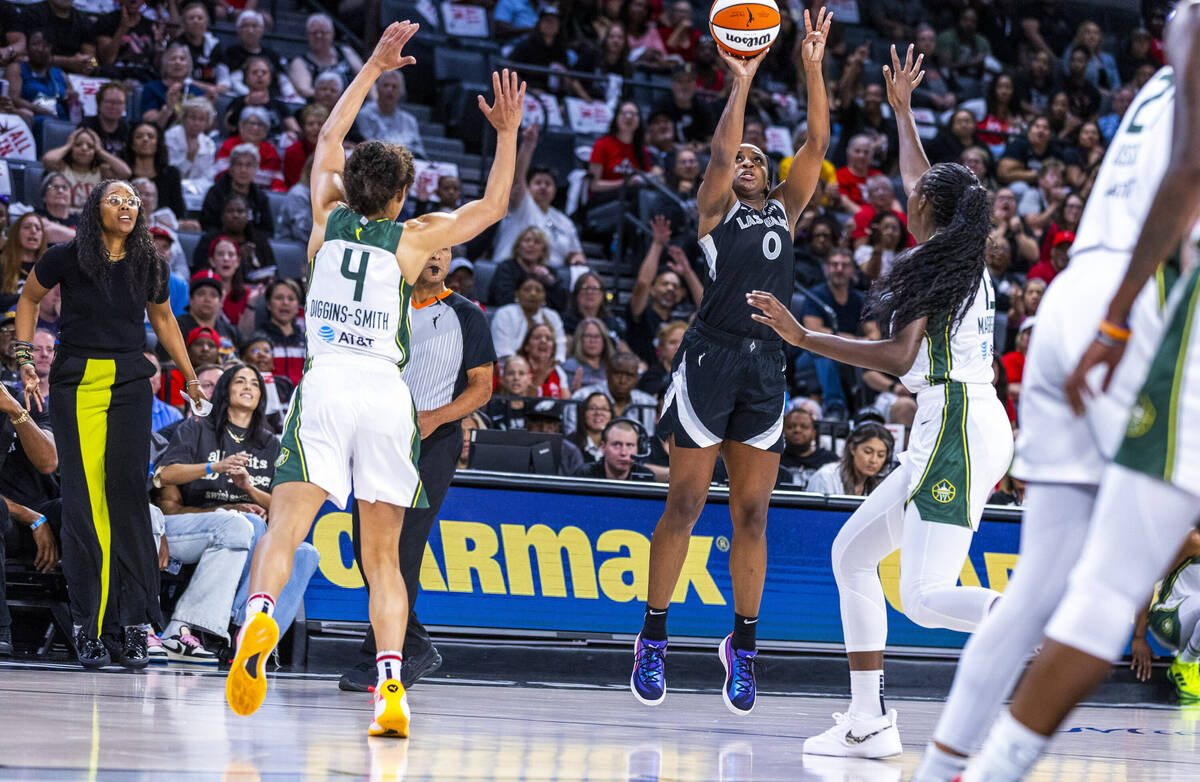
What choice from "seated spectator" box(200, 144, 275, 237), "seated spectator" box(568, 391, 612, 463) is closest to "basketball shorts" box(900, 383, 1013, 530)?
"seated spectator" box(568, 391, 612, 463)

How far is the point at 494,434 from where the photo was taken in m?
8.44

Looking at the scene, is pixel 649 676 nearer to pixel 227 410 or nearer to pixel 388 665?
pixel 388 665

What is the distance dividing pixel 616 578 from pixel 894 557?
1.72 metres

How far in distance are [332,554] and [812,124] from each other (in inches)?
139

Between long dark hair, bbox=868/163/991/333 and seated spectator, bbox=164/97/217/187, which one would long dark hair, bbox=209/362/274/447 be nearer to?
long dark hair, bbox=868/163/991/333

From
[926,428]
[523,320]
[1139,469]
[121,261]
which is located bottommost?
[523,320]

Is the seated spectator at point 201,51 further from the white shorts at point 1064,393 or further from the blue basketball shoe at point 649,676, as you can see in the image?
the white shorts at point 1064,393

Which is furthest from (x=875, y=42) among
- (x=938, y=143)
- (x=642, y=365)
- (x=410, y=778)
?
(x=410, y=778)

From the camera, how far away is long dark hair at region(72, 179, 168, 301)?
6.75 m

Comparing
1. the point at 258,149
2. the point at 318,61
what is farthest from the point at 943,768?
the point at 318,61

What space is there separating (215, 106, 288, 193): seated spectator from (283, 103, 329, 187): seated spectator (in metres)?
0.12

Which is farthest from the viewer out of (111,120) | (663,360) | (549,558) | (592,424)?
(111,120)

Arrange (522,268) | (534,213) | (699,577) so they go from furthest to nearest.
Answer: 1. (534,213)
2. (522,268)
3. (699,577)

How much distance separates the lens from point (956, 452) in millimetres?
4750
